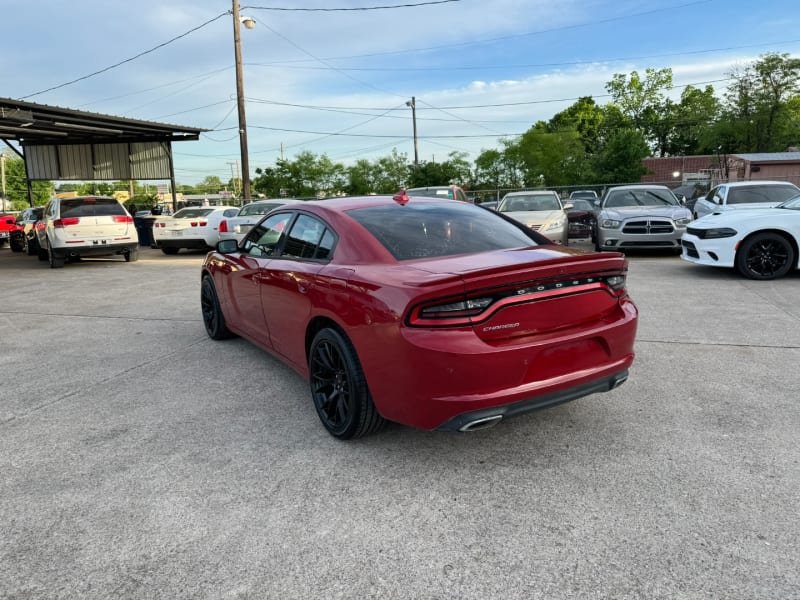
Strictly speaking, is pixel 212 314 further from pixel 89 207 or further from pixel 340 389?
pixel 89 207

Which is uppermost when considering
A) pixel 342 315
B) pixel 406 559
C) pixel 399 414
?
pixel 342 315

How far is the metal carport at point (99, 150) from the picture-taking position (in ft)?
68.7

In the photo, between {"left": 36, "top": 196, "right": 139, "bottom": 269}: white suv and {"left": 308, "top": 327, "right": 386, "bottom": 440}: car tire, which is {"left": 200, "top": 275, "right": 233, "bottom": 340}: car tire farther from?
{"left": 36, "top": 196, "right": 139, "bottom": 269}: white suv

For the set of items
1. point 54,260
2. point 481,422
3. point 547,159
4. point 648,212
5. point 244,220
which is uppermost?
point 547,159

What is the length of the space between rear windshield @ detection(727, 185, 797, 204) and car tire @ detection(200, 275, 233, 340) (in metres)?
11.2

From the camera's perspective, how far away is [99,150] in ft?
83.1

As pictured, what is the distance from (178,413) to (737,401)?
384cm

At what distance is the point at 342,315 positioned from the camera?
3312mm

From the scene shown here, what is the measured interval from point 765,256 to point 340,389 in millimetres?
7938

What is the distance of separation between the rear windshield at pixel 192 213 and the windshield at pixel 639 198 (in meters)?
11.4

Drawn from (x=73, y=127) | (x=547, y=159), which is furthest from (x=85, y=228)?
(x=547, y=159)

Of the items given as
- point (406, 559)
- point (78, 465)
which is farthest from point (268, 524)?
point (78, 465)

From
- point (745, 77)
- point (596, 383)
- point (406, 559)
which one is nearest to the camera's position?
point (406, 559)

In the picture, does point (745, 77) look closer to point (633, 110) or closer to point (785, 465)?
point (633, 110)
